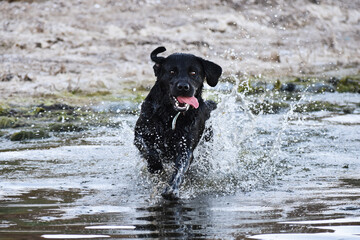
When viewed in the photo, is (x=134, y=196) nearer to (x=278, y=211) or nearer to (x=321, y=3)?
(x=278, y=211)

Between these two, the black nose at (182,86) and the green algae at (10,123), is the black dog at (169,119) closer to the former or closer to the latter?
the black nose at (182,86)

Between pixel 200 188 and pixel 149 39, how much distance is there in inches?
510

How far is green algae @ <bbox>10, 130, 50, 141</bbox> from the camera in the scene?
9.74 meters

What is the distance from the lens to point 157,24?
20.5 m

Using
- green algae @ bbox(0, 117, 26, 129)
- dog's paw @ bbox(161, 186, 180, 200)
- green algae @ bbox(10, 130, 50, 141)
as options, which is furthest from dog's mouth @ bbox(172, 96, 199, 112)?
green algae @ bbox(0, 117, 26, 129)

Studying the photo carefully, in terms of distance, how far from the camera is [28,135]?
9.87 metres

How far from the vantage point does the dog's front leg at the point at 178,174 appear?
5.89 m

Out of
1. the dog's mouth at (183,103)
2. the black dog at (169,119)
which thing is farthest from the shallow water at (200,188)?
the dog's mouth at (183,103)

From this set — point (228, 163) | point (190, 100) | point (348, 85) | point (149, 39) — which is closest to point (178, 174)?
point (190, 100)

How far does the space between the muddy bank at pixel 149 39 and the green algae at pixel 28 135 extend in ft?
11.3

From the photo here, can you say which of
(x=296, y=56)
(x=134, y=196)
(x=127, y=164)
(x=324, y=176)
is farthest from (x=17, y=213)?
(x=296, y=56)

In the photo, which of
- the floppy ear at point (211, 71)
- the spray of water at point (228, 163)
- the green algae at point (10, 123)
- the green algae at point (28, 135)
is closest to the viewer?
the spray of water at point (228, 163)

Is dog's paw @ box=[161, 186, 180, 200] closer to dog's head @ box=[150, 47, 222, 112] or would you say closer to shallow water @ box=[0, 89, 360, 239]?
shallow water @ box=[0, 89, 360, 239]

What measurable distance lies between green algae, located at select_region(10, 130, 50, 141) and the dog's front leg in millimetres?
3644
